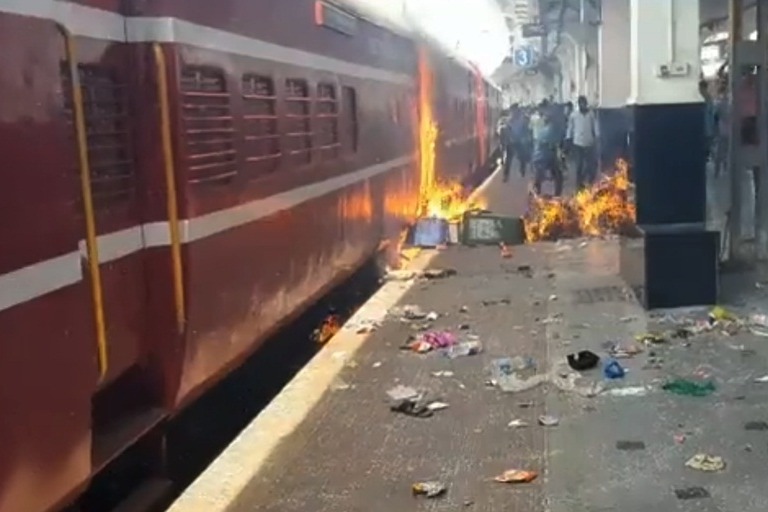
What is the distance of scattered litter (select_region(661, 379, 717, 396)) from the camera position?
7480 mm

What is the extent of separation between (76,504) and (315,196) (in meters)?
3.77

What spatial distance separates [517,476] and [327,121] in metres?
3.55

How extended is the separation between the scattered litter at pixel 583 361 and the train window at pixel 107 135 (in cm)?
412

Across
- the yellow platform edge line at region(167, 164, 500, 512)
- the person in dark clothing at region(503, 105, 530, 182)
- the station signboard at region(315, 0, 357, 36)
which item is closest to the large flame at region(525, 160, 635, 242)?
the yellow platform edge line at region(167, 164, 500, 512)

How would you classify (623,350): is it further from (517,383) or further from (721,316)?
(721,316)

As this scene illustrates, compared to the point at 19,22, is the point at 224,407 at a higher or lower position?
lower

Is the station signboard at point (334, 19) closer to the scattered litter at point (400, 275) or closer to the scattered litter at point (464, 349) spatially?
the scattered litter at point (464, 349)

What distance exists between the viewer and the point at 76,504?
15.4ft

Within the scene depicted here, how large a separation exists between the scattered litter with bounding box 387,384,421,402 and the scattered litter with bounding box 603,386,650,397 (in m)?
1.16

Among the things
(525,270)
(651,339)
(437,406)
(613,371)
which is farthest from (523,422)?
(525,270)

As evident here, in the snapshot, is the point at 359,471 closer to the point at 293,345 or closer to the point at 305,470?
the point at 305,470

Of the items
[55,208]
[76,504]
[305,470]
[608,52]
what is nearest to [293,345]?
[305,470]

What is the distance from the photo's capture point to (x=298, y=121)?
7.69 meters

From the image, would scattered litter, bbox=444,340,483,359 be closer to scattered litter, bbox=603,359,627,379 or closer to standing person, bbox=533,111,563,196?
scattered litter, bbox=603,359,627,379
